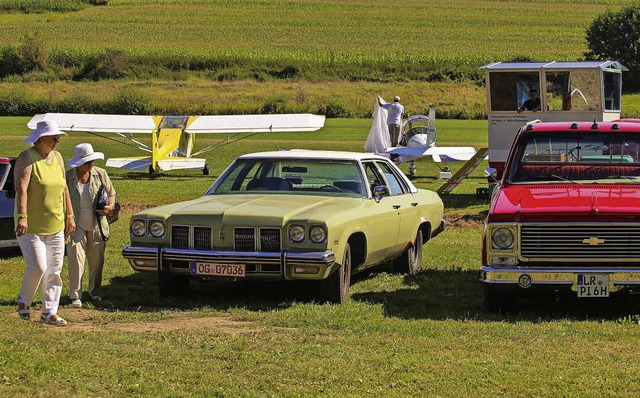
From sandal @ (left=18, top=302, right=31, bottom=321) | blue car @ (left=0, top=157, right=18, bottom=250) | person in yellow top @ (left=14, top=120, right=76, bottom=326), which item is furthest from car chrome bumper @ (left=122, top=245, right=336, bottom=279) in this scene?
blue car @ (left=0, top=157, right=18, bottom=250)

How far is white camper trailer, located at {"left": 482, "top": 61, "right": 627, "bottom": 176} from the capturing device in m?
22.1

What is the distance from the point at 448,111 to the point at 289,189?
59.8 meters

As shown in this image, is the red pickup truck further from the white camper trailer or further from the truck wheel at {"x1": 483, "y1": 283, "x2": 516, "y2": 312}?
the white camper trailer

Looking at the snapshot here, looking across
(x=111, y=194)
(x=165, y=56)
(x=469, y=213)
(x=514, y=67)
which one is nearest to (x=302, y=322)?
(x=111, y=194)

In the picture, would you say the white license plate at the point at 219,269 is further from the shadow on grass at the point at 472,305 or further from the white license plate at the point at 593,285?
the white license plate at the point at 593,285

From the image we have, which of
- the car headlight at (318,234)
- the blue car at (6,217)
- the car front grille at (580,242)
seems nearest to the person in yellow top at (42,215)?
the car headlight at (318,234)

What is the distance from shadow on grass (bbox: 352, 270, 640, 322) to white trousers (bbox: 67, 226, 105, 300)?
254cm

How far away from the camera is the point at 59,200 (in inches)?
367

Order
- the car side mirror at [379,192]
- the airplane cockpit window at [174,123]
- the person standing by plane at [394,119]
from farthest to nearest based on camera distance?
the airplane cockpit window at [174,123]
the person standing by plane at [394,119]
the car side mirror at [379,192]

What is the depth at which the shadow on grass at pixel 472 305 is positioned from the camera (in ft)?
32.7

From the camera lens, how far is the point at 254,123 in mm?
31109

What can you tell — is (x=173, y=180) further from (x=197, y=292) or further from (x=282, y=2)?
(x=282, y=2)

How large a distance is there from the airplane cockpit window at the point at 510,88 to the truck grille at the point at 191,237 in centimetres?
1332

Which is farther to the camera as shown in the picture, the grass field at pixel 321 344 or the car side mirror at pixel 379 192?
the car side mirror at pixel 379 192
